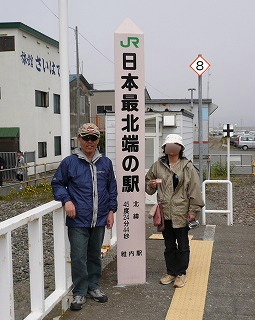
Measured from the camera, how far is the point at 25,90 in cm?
2400

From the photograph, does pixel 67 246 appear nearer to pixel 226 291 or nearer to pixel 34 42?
pixel 226 291

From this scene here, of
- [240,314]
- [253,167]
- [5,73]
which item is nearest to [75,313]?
[240,314]

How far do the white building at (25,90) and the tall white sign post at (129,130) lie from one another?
19.5 metres

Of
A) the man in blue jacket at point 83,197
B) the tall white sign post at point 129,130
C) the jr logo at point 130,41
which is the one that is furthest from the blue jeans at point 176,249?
the jr logo at point 130,41

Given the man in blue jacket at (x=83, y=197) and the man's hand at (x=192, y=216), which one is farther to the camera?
the man's hand at (x=192, y=216)

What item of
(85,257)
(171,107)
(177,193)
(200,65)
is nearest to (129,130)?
(177,193)

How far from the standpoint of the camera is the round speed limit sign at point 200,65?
845 centimetres

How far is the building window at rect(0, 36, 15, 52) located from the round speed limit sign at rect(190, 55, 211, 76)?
1665 cm

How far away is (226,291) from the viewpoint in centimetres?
466

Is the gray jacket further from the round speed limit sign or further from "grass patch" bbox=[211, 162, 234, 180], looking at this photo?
"grass patch" bbox=[211, 162, 234, 180]

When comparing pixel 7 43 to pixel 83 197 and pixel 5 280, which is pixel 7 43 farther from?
pixel 5 280

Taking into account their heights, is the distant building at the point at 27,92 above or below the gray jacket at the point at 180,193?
above

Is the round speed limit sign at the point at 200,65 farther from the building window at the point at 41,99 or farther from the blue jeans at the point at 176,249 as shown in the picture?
the building window at the point at 41,99

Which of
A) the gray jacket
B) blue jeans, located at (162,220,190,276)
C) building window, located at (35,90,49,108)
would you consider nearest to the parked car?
building window, located at (35,90,49,108)
